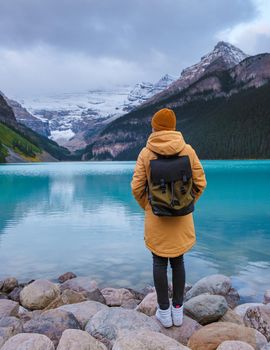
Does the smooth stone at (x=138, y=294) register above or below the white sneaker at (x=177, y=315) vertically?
below

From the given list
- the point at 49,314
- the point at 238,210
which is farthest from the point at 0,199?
the point at 49,314

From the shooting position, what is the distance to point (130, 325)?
589 centimetres

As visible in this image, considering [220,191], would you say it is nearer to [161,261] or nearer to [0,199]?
[0,199]

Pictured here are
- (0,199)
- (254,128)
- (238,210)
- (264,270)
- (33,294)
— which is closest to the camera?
(33,294)

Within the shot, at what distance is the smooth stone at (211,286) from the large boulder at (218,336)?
3.50 meters

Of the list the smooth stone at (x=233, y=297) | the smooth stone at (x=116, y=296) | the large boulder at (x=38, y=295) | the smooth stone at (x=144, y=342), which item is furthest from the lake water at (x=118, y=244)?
the smooth stone at (x=144, y=342)

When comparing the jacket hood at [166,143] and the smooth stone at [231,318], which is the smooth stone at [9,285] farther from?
the jacket hood at [166,143]

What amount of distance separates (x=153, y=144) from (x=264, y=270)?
8.02m

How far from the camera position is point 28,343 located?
484cm

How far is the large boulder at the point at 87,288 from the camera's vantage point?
9.12m

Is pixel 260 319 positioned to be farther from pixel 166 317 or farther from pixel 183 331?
pixel 166 317

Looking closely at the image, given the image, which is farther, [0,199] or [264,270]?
[0,199]

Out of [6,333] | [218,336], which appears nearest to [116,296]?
[6,333]

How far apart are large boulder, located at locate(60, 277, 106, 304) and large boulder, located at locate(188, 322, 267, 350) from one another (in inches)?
154
